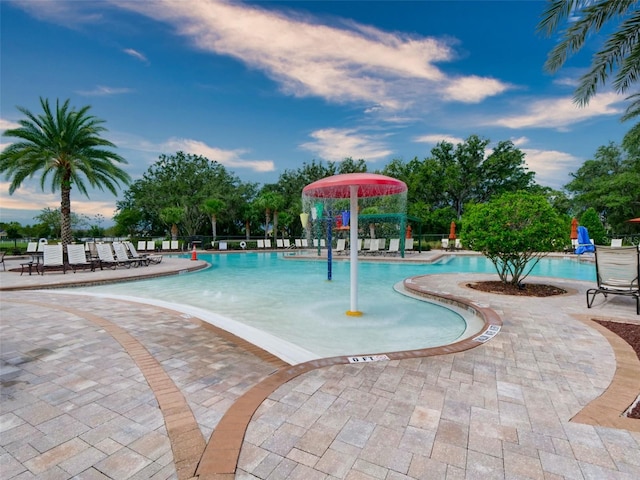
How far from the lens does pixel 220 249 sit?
26.3m

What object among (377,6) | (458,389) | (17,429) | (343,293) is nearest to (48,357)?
(17,429)

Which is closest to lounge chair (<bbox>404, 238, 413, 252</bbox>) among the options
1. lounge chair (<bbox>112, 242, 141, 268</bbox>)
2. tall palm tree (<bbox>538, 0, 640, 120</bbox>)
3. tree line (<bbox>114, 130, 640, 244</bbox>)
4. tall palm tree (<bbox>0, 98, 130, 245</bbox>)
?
tree line (<bbox>114, 130, 640, 244</bbox>)

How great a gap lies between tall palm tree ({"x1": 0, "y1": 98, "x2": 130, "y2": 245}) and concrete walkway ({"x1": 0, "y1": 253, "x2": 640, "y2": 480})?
13102mm

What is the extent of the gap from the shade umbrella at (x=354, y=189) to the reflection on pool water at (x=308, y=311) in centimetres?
87

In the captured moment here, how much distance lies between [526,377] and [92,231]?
52316 millimetres

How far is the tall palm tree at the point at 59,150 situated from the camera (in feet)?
44.8

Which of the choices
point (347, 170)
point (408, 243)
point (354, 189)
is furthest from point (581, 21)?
point (347, 170)

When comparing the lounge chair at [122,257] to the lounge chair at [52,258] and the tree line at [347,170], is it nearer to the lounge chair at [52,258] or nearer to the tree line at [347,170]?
the lounge chair at [52,258]

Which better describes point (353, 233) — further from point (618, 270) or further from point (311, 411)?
point (618, 270)

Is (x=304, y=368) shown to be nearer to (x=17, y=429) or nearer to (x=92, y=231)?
(x=17, y=429)

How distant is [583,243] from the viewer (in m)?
18.6

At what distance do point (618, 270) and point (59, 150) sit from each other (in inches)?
775

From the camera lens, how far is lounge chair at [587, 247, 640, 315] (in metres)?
5.83

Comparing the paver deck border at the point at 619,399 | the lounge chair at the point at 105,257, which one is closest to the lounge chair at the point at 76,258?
the lounge chair at the point at 105,257
